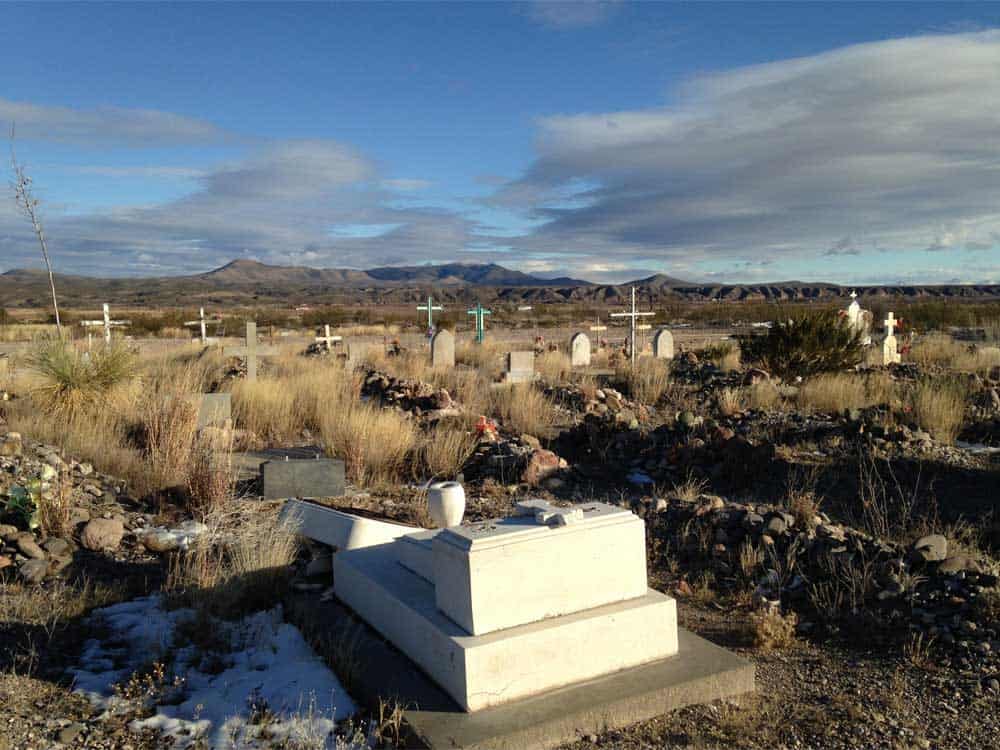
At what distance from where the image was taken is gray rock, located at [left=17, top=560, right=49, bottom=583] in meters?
5.50

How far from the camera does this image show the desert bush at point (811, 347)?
1473cm

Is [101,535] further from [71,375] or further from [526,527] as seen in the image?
[71,375]

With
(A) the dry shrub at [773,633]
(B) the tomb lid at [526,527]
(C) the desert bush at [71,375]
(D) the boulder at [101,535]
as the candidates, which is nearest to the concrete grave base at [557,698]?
→ (A) the dry shrub at [773,633]

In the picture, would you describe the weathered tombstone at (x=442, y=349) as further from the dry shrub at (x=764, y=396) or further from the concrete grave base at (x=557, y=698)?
the concrete grave base at (x=557, y=698)

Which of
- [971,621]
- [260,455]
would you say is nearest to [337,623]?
[971,621]

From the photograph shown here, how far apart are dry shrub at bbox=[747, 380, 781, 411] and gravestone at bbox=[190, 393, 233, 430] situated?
729 cm

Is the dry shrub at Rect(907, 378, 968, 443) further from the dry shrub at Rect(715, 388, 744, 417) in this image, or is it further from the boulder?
the boulder

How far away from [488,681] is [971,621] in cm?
276

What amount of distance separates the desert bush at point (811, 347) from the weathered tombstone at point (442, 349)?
21.2 feet

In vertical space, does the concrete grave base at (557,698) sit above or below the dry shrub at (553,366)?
below

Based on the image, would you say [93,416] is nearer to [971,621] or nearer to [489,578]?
[489,578]

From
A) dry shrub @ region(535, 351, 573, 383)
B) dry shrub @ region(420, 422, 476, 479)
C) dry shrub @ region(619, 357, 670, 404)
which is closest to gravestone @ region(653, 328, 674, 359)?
dry shrub @ region(535, 351, 573, 383)

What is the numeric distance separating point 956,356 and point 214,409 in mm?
15772

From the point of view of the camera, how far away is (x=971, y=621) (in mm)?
4539
